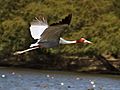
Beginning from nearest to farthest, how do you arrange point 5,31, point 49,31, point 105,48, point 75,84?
point 49,31
point 75,84
point 105,48
point 5,31

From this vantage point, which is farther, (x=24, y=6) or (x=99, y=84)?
(x=24, y=6)

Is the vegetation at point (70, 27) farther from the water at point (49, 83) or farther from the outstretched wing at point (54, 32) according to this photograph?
the outstretched wing at point (54, 32)

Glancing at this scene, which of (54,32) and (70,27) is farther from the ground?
(54,32)

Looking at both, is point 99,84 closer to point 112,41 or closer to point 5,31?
point 112,41

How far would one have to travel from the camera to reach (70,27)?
3947 centimetres

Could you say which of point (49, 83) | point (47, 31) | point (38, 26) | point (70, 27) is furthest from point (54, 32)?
point (70, 27)

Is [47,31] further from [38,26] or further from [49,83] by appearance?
[49,83]

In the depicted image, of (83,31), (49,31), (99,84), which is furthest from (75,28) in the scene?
(49,31)

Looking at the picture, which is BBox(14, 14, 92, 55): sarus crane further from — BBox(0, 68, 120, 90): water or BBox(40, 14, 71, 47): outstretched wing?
BBox(0, 68, 120, 90): water

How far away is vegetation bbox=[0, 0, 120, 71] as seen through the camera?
3854cm

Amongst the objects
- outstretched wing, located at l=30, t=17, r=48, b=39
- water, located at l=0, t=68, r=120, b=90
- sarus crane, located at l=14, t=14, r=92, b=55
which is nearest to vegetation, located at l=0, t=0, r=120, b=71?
water, located at l=0, t=68, r=120, b=90

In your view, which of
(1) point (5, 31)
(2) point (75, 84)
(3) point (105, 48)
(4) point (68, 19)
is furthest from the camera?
(1) point (5, 31)

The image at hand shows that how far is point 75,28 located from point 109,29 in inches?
100

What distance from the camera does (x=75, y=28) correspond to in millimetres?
39500
